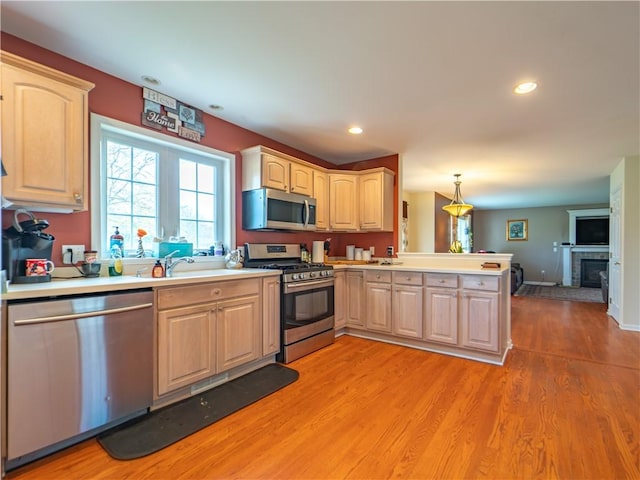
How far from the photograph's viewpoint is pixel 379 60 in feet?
7.49

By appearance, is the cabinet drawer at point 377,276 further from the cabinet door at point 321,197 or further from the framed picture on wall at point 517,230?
the framed picture on wall at point 517,230

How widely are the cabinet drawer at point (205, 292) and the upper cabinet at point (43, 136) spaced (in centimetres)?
81

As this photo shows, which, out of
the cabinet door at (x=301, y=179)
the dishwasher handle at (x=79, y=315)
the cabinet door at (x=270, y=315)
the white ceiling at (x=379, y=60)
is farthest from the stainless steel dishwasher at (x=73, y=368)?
the cabinet door at (x=301, y=179)

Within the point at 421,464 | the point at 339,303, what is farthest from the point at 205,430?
the point at 339,303

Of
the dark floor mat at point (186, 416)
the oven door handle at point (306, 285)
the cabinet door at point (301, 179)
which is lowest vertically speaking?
the dark floor mat at point (186, 416)

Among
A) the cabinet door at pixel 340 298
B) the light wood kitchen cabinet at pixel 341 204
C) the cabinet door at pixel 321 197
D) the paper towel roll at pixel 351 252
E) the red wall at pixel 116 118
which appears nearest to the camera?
the red wall at pixel 116 118

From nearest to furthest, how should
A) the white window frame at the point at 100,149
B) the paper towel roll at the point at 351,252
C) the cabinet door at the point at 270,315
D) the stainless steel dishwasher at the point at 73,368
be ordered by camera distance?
the stainless steel dishwasher at the point at 73,368 → the white window frame at the point at 100,149 → the cabinet door at the point at 270,315 → the paper towel roll at the point at 351,252

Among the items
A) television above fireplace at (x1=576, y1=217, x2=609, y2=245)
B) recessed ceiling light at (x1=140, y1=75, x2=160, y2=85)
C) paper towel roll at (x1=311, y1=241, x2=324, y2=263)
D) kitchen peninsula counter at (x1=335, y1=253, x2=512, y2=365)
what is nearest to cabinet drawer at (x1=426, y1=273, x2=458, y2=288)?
kitchen peninsula counter at (x1=335, y1=253, x2=512, y2=365)

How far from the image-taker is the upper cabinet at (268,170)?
3449 millimetres

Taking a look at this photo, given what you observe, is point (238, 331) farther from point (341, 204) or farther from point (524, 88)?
point (524, 88)

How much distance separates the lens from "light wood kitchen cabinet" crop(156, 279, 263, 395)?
2229mm

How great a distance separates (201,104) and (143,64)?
69cm

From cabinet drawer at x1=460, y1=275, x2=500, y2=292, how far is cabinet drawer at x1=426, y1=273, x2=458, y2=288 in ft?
0.26

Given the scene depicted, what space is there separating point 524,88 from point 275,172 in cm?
241
